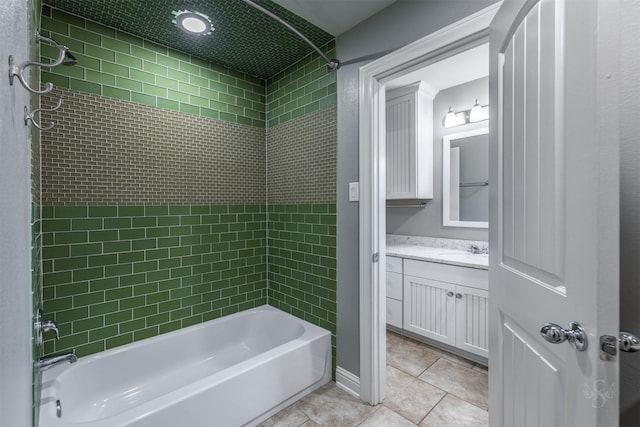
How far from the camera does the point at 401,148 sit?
2928mm

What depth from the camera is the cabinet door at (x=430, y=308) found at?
2309 mm

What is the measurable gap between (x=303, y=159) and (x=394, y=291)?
4.86ft

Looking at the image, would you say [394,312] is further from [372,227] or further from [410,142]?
[410,142]

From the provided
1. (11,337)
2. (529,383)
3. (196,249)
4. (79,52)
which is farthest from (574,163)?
(79,52)

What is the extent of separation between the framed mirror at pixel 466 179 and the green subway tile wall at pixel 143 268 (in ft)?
6.01

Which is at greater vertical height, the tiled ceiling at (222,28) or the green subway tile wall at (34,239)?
the tiled ceiling at (222,28)

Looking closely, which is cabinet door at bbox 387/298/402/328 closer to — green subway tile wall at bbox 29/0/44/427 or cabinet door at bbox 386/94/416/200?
cabinet door at bbox 386/94/416/200

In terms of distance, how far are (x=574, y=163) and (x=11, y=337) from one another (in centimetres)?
129

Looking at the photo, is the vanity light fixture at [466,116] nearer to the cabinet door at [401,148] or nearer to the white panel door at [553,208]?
the cabinet door at [401,148]

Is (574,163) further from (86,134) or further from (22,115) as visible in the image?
(86,134)

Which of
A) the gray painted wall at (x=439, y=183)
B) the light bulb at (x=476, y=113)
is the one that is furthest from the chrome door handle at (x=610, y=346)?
the light bulb at (x=476, y=113)

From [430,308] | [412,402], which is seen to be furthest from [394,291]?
[412,402]

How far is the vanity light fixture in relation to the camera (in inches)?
101

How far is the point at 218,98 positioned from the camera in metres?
2.24
